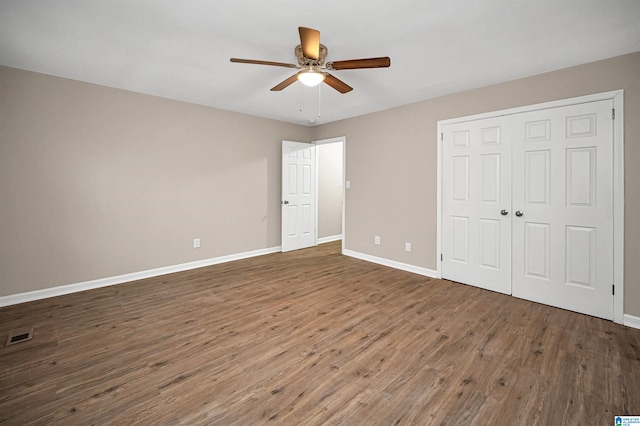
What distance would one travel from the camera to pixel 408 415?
1632mm

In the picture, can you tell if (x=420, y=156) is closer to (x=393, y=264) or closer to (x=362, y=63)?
(x=393, y=264)

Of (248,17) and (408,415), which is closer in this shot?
(408,415)

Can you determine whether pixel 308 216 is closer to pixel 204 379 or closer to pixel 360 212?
pixel 360 212

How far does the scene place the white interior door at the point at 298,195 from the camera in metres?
5.59

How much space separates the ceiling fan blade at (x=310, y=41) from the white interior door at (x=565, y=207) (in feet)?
8.39

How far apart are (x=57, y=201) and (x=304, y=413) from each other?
3657 mm

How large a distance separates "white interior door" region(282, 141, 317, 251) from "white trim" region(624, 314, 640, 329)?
14.9 feet

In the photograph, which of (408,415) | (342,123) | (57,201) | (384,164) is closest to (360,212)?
(384,164)

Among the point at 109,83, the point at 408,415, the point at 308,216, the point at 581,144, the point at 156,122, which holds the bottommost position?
the point at 408,415

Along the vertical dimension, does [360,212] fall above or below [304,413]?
above

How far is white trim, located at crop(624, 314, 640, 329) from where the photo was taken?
264cm

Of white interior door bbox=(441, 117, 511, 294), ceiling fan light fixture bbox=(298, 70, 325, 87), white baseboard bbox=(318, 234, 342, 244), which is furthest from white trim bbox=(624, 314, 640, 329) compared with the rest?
white baseboard bbox=(318, 234, 342, 244)

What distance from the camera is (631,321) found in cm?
267

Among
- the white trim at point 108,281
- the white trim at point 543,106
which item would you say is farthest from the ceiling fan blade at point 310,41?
the white trim at point 108,281
